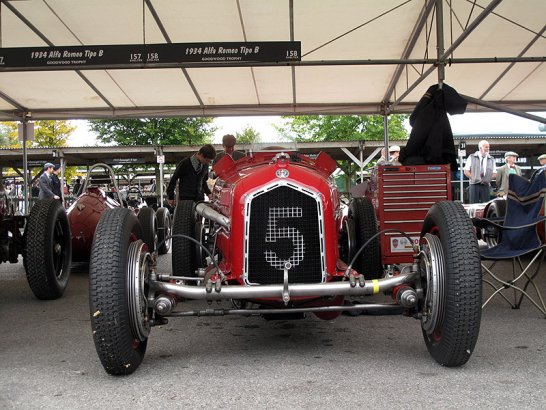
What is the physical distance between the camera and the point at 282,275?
141 inches

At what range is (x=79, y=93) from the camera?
11.4 meters

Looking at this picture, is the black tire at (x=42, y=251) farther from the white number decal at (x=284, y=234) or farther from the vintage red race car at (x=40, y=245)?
the white number decal at (x=284, y=234)

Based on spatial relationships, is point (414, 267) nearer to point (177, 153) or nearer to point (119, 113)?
point (119, 113)

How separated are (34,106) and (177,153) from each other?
10707 mm

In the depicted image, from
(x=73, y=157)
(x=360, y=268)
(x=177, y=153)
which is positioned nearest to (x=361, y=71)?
(x=360, y=268)

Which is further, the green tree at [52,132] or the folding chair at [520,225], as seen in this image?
the green tree at [52,132]

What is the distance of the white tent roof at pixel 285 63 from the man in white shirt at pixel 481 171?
1393 mm

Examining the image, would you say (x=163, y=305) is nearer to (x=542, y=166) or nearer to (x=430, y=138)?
(x=430, y=138)

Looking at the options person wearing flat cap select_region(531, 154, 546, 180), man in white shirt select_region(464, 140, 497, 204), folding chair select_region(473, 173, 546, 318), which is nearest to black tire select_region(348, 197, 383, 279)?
folding chair select_region(473, 173, 546, 318)

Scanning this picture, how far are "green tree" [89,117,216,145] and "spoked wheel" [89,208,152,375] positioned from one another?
34.3 meters

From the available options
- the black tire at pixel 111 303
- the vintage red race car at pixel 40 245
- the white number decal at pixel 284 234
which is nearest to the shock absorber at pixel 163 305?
the black tire at pixel 111 303

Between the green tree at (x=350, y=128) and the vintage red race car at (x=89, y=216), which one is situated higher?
the green tree at (x=350, y=128)

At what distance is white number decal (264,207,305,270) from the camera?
361cm

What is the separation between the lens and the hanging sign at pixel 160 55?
8484mm
